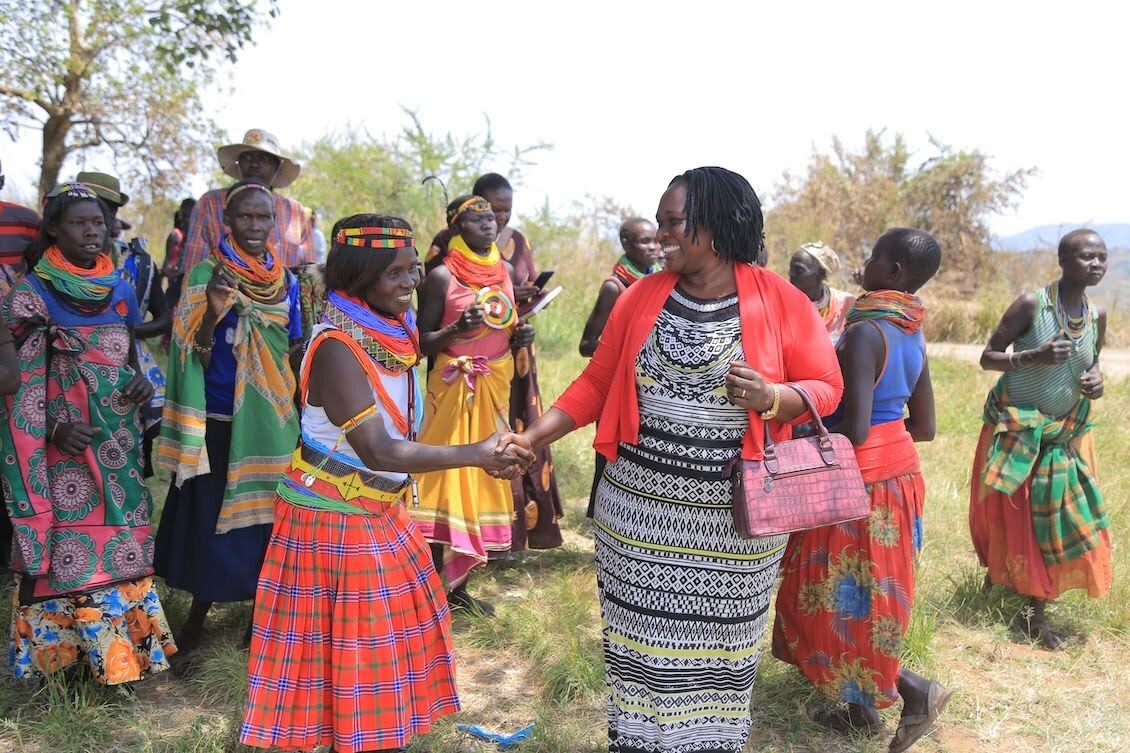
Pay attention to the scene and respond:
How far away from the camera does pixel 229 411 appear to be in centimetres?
377

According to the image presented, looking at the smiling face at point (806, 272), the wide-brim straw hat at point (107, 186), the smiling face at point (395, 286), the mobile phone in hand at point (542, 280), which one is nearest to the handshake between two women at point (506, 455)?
the smiling face at point (395, 286)

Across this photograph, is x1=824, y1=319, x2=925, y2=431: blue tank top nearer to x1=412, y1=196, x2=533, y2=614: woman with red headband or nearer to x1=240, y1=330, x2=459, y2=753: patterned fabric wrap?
x1=240, y1=330, x2=459, y2=753: patterned fabric wrap

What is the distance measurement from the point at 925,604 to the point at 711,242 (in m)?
2.71

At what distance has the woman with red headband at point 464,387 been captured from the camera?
439 centimetres

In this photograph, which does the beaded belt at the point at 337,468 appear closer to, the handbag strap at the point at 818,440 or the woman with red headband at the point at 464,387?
the handbag strap at the point at 818,440

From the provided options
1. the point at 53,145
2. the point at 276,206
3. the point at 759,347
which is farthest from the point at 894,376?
the point at 53,145

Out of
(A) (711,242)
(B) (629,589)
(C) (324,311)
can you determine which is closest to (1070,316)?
(A) (711,242)

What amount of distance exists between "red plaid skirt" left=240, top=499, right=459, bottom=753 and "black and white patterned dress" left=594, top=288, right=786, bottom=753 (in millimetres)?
695

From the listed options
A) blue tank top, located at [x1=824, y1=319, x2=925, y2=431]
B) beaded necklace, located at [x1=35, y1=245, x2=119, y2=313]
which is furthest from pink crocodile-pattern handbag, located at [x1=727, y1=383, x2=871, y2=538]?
beaded necklace, located at [x1=35, y1=245, x2=119, y2=313]

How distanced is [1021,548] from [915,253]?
1995 millimetres

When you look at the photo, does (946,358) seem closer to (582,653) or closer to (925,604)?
(925,604)

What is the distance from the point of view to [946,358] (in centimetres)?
1088

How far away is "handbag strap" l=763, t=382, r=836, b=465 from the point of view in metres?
2.54

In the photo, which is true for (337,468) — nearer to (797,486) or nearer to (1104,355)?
(797,486)
